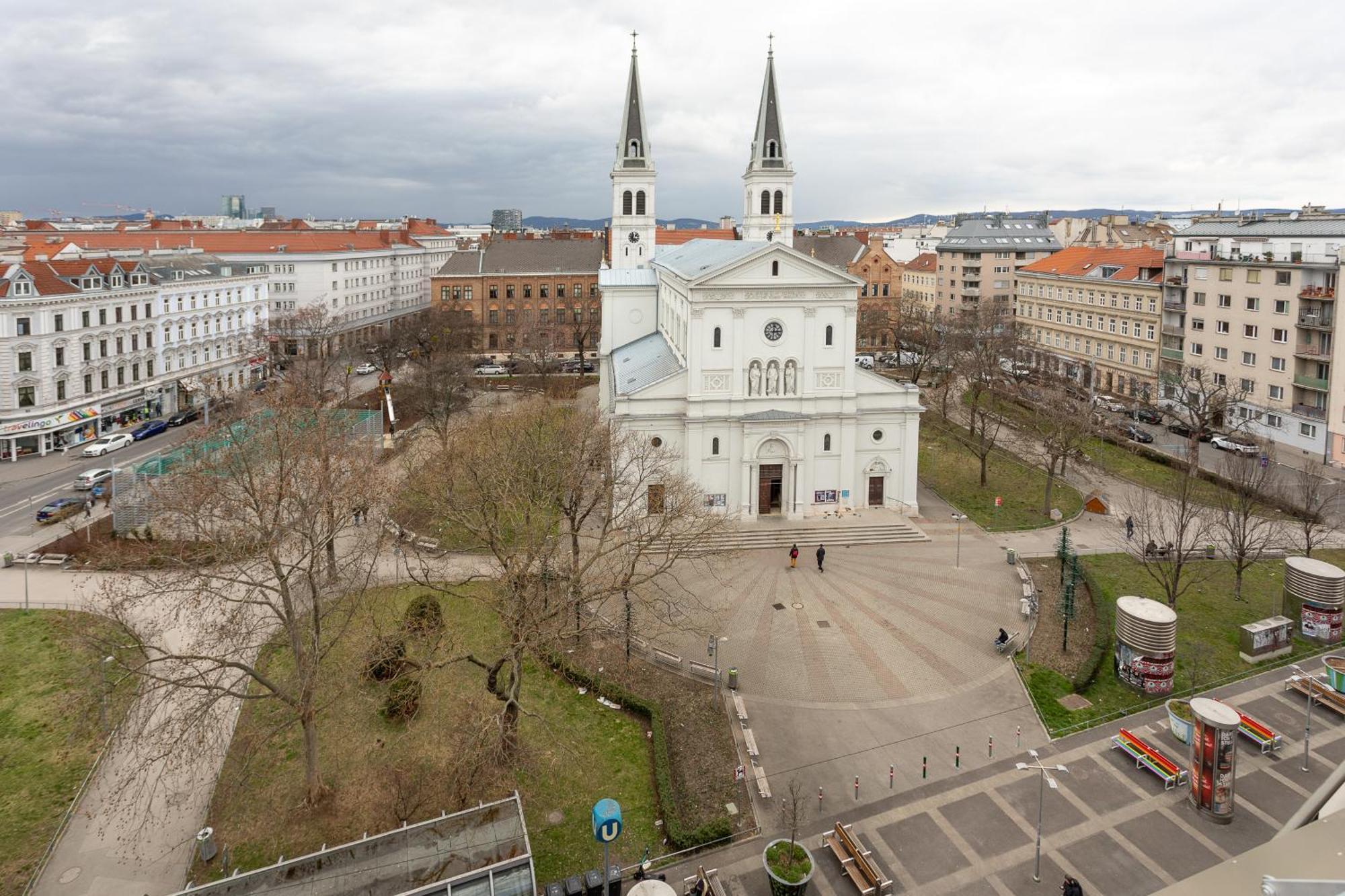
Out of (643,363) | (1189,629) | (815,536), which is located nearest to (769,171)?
(643,363)

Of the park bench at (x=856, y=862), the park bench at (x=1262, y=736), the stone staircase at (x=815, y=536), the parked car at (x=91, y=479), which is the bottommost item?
the park bench at (x=856, y=862)

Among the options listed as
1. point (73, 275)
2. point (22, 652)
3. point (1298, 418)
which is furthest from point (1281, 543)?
point (73, 275)

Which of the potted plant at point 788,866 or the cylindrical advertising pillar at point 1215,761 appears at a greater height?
the cylindrical advertising pillar at point 1215,761

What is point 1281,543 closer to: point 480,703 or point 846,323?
point 846,323

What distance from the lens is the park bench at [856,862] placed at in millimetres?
18516

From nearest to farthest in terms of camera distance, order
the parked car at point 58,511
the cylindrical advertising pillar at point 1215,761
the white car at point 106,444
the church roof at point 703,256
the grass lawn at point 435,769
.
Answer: the grass lawn at point 435,769
the cylindrical advertising pillar at point 1215,761
the parked car at point 58,511
the church roof at point 703,256
the white car at point 106,444

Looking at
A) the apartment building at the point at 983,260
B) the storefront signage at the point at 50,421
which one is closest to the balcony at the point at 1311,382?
the apartment building at the point at 983,260

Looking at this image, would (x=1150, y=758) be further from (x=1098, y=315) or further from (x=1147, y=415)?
(x=1098, y=315)

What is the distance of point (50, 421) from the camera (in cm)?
5453

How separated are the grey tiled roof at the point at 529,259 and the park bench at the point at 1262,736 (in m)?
85.7

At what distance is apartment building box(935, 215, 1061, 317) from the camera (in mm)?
100062

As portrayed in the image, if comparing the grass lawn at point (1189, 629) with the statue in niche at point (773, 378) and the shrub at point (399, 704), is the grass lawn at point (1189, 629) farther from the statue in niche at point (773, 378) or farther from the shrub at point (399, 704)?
the shrub at point (399, 704)

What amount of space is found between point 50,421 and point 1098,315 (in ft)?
264

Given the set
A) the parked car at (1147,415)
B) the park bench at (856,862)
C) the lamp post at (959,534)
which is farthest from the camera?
the parked car at (1147,415)
